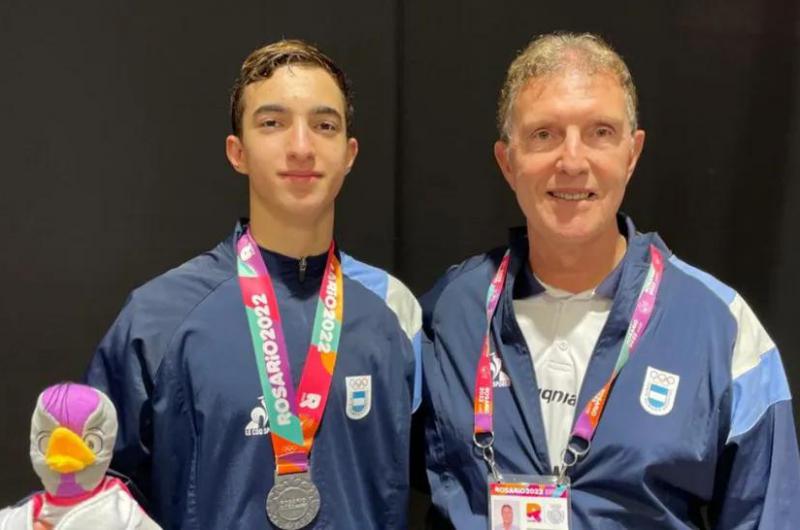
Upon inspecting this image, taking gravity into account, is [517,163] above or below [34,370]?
above

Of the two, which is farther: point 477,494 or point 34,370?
point 34,370

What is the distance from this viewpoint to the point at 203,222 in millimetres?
2129

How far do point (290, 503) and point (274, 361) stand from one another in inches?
9.5

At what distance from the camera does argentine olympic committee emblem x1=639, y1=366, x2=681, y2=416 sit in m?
1.35

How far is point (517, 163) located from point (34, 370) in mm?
1385

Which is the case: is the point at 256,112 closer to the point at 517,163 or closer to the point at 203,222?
the point at 517,163

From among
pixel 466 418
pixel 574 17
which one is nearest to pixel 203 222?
pixel 466 418

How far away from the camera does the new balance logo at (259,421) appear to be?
1.36 metres

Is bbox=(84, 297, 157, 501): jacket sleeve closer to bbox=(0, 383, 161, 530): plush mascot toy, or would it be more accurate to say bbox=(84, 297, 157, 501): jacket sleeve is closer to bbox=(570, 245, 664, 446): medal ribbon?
bbox=(0, 383, 161, 530): plush mascot toy

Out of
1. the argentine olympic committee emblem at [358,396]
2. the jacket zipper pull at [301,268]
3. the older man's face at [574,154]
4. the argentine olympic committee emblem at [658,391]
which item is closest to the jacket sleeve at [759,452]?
the argentine olympic committee emblem at [658,391]

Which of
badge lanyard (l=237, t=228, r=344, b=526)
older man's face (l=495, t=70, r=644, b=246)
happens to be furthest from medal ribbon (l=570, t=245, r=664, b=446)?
badge lanyard (l=237, t=228, r=344, b=526)

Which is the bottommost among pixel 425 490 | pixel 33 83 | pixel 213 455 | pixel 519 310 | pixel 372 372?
pixel 425 490

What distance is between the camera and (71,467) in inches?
42.2

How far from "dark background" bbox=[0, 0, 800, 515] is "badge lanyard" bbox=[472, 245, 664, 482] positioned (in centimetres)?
75
